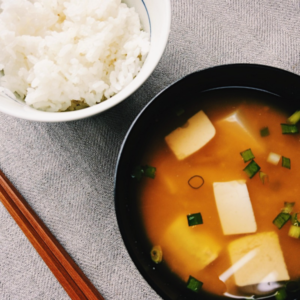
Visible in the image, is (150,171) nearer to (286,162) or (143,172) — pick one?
(143,172)

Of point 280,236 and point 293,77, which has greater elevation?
point 293,77

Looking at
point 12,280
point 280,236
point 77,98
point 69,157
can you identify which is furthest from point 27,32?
point 280,236

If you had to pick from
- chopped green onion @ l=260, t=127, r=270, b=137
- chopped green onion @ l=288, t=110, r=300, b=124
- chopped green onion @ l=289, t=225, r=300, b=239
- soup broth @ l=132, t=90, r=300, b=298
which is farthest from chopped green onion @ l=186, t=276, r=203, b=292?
chopped green onion @ l=288, t=110, r=300, b=124

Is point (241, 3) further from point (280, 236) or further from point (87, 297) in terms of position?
point (87, 297)

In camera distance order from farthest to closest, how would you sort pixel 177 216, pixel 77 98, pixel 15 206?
pixel 15 206 → pixel 177 216 → pixel 77 98

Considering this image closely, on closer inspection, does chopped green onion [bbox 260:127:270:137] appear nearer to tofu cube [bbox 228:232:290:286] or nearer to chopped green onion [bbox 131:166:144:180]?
tofu cube [bbox 228:232:290:286]

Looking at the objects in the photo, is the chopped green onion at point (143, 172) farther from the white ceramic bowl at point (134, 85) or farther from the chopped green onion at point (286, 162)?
the chopped green onion at point (286, 162)

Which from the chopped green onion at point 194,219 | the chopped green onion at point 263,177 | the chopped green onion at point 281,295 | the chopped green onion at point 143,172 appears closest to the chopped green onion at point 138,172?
the chopped green onion at point 143,172
